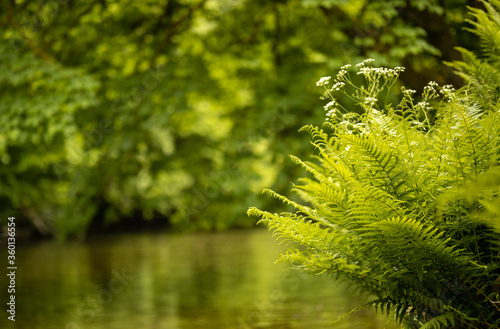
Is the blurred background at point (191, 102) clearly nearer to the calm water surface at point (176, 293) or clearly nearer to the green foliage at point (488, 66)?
the calm water surface at point (176, 293)

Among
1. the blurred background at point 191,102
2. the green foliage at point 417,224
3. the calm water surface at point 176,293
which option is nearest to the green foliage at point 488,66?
the green foliage at point 417,224

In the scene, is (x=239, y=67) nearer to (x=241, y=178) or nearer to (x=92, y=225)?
(x=241, y=178)

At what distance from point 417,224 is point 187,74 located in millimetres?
9868

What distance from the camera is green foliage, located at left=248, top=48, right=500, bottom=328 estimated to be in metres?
3.55

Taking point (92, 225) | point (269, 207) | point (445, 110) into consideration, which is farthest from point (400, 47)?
point (92, 225)

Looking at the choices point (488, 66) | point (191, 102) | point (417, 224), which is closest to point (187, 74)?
point (191, 102)

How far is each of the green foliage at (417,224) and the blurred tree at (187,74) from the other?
554cm

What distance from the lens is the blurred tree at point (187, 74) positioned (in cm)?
1020

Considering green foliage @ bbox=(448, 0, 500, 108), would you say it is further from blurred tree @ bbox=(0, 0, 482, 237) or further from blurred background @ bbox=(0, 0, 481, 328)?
blurred tree @ bbox=(0, 0, 482, 237)

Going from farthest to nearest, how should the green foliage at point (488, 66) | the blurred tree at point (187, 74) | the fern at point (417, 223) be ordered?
the blurred tree at point (187, 74) < the green foliage at point (488, 66) < the fern at point (417, 223)

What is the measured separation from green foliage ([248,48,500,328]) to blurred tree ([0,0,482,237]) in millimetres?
5540

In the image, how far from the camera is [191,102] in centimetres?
1448

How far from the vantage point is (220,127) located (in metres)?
23.9

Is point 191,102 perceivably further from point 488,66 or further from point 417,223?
point 417,223
